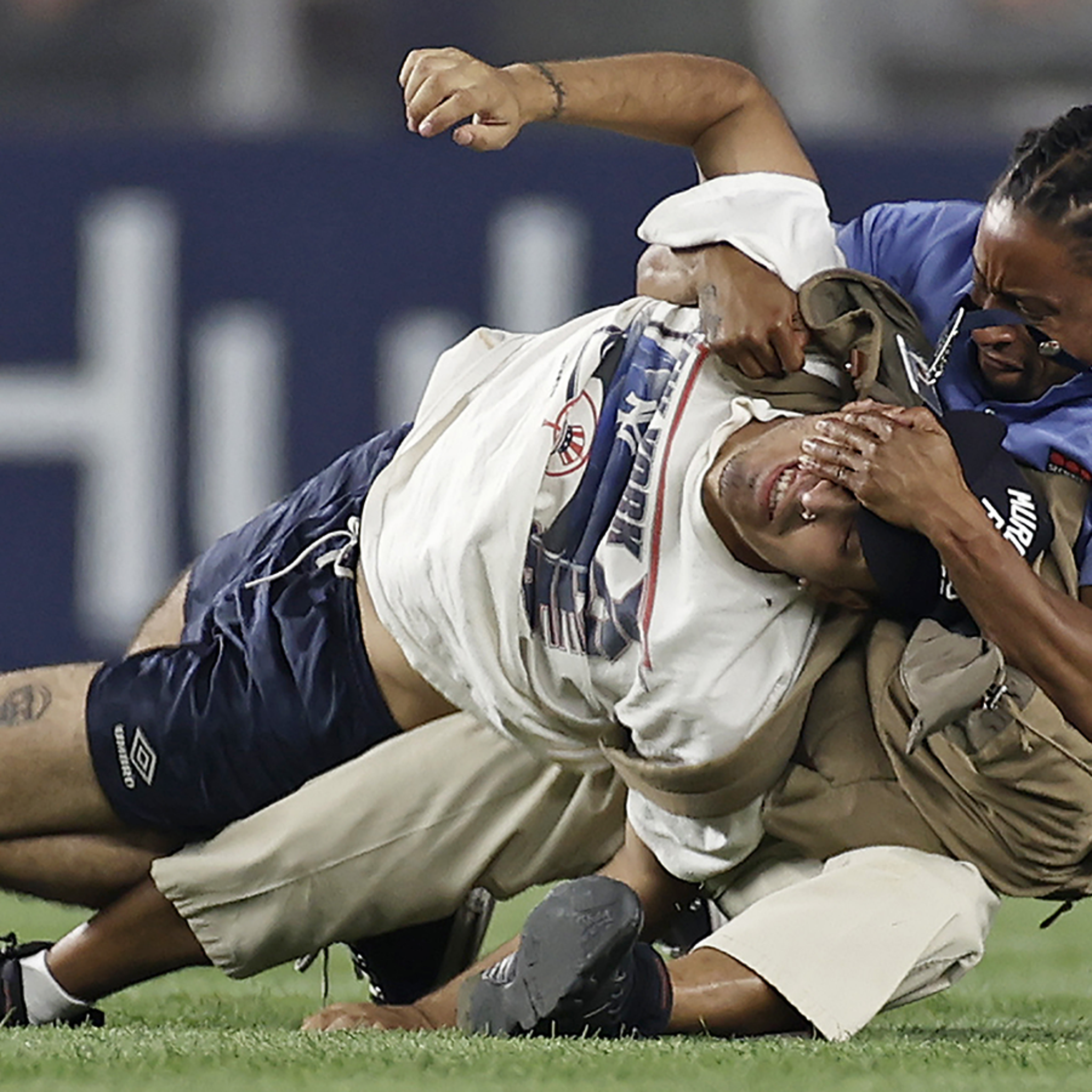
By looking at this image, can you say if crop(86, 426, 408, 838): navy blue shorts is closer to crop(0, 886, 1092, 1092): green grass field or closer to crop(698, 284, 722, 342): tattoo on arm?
crop(0, 886, 1092, 1092): green grass field

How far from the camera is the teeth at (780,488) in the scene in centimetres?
230

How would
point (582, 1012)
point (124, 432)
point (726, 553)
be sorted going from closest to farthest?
point (582, 1012)
point (726, 553)
point (124, 432)

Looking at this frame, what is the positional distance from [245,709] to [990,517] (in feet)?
2.83

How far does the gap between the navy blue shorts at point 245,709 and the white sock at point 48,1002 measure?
204 mm

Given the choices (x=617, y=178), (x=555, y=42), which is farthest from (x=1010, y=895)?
(x=555, y=42)

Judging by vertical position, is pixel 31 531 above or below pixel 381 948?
below

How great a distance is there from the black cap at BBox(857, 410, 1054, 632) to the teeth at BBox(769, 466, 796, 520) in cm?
8

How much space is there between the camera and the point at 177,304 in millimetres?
5098

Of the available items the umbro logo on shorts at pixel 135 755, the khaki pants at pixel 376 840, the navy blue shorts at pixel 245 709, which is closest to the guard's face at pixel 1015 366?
the khaki pants at pixel 376 840

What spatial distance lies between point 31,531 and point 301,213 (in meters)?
0.89

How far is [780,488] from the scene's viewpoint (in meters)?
2.30

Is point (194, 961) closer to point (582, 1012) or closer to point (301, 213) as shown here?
point (582, 1012)

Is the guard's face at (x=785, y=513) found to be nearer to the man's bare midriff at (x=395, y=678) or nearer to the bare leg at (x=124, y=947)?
the man's bare midriff at (x=395, y=678)

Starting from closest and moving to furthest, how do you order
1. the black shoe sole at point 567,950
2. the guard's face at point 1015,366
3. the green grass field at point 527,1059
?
the green grass field at point 527,1059 → the black shoe sole at point 567,950 → the guard's face at point 1015,366
